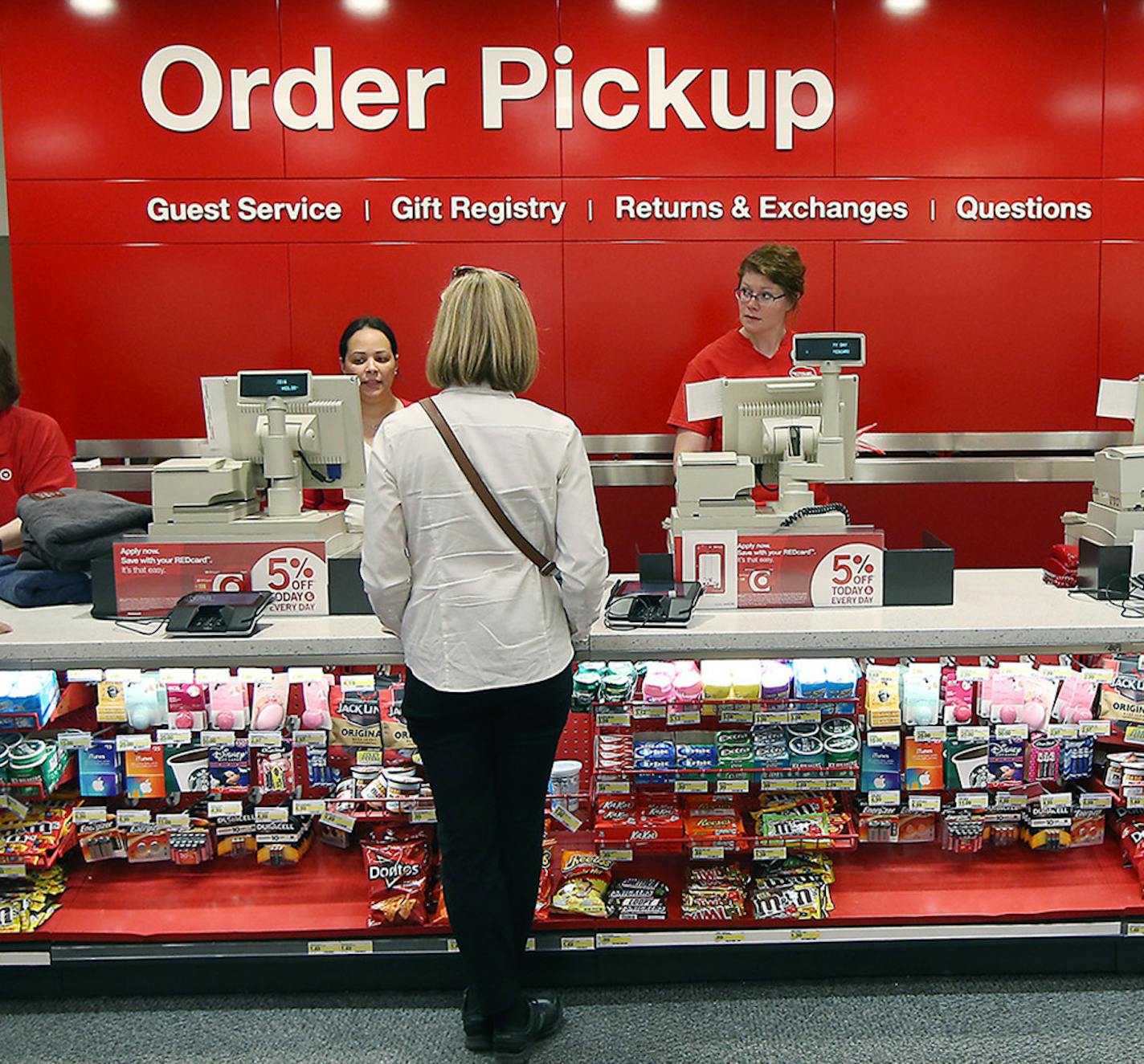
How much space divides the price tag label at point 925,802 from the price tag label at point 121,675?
1.98m

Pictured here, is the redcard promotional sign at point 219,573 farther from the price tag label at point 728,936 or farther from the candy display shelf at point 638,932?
the price tag label at point 728,936

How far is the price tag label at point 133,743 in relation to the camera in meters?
2.81

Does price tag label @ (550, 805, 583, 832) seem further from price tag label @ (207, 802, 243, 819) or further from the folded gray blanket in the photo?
the folded gray blanket

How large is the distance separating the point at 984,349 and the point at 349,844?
3464 mm

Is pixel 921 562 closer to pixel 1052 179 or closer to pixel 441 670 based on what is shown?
pixel 441 670

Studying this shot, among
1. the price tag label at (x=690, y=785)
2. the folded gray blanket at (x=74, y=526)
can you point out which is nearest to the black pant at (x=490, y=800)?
the price tag label at (x=690, y=785)

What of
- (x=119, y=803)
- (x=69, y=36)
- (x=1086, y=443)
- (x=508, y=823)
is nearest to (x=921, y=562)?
(x=508, y=823)

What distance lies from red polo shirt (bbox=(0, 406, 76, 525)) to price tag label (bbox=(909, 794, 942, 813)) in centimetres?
277

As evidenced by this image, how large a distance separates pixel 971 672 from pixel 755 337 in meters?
1.51

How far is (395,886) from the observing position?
2.83 meters

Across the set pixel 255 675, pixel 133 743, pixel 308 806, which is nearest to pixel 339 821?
pixel 308 806

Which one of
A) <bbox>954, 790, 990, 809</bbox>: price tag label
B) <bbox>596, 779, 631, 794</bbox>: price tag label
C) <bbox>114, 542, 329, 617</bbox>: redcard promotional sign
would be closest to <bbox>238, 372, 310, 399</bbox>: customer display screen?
<bbox>114, 542, 329, 617</bbox>: redcard promotional sign

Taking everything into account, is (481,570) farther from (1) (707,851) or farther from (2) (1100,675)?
(2) (1100,675)

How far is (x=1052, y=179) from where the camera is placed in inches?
190
